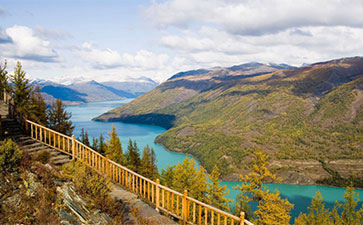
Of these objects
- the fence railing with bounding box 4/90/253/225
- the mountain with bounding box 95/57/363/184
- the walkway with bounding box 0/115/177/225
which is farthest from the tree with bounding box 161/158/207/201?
the mountain with bounding box 95/57/363/184

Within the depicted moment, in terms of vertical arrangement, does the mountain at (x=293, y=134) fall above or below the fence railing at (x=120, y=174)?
below

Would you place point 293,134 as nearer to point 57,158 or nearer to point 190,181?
point 190,181

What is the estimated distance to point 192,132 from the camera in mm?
170375

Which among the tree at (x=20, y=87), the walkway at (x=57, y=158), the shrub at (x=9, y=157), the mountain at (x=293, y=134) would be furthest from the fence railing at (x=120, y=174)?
the mountain at (x=293, y=134)

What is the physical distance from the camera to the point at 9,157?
8.05 m

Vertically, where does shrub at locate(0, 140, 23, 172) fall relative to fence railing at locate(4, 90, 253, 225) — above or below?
above

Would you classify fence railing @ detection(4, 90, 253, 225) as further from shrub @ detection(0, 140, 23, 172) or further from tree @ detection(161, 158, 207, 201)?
tree @ detection(161, 158, 207, 201)

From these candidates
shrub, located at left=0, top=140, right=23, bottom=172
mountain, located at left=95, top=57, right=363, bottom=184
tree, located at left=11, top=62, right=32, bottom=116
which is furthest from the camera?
mountain, located at left=95, top=57, right=363, bottom=184

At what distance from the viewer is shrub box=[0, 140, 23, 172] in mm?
7733

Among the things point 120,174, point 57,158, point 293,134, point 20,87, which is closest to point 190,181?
point 120,174

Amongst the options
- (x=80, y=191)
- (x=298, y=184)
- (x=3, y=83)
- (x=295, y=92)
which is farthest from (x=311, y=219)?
(x=295, y=92)

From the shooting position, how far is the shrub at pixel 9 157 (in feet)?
25.4

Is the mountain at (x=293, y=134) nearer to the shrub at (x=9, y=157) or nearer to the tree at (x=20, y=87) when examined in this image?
the tree at (x=20, y=87)

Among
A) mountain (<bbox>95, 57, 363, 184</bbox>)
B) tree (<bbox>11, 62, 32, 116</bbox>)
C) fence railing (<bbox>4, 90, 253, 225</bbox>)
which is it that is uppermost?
tree (<bbox>11, 62, 32, 116</bbox>)
